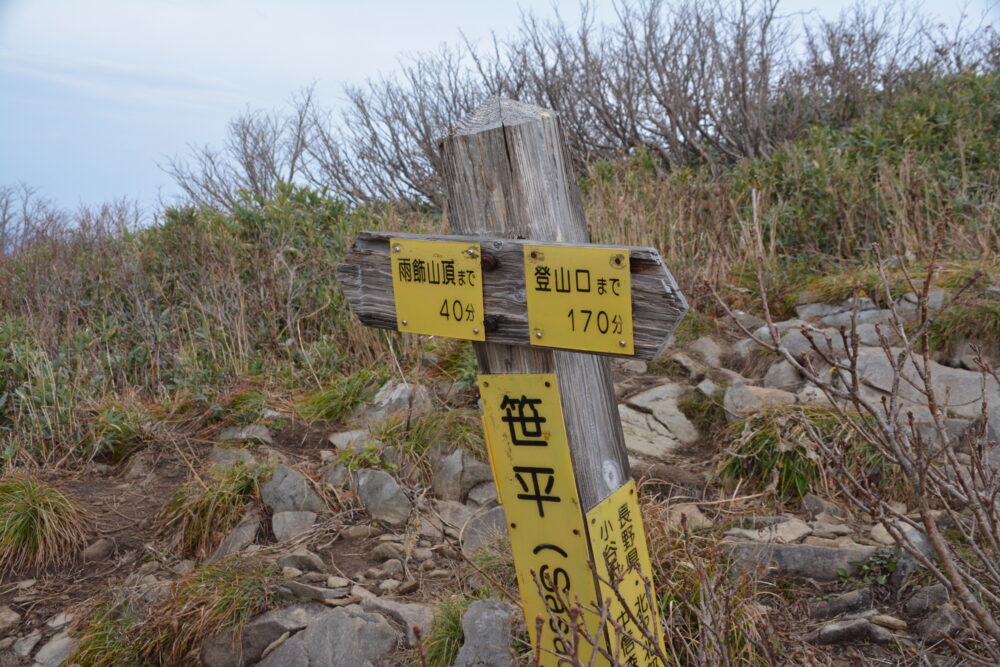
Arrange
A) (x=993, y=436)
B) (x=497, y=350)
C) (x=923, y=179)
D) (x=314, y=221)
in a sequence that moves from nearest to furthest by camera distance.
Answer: (x=497, y=350) < (x=993, y=436) < (x=923, y=179) < (x=314, y=221)

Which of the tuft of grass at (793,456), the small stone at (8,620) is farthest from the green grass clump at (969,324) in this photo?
the small stone at (8,620)

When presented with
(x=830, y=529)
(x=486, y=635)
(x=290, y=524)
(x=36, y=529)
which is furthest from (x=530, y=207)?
(x=36, y=529)

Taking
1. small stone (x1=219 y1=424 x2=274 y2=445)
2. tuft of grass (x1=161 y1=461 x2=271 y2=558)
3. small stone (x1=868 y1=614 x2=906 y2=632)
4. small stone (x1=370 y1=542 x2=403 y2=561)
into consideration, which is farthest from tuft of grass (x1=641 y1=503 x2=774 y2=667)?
small stone (x1=219 y1=424 x2=274 y2=445)

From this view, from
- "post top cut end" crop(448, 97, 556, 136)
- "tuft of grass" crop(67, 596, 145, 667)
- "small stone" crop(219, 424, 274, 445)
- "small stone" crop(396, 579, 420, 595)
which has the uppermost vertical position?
"post top cut end" crop(448, 97, 556, 136)

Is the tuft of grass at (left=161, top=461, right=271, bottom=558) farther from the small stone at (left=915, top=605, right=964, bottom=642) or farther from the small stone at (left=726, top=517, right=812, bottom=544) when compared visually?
the small stone at (left=915, top=605, right=964, bottom=642)

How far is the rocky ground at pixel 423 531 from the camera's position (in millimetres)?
2977

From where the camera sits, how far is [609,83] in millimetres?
11766

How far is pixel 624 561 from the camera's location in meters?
2.15

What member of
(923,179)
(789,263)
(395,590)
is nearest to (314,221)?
(789,263)

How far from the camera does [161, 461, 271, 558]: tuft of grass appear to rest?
3873 millimetres

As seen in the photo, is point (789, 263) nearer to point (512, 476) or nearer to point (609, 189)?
point (609, 189)

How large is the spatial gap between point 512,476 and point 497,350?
0.32 meters

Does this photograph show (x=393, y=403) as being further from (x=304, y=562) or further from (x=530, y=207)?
Result: (x=530, y=207)

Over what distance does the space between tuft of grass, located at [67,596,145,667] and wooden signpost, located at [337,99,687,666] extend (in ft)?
6.24
